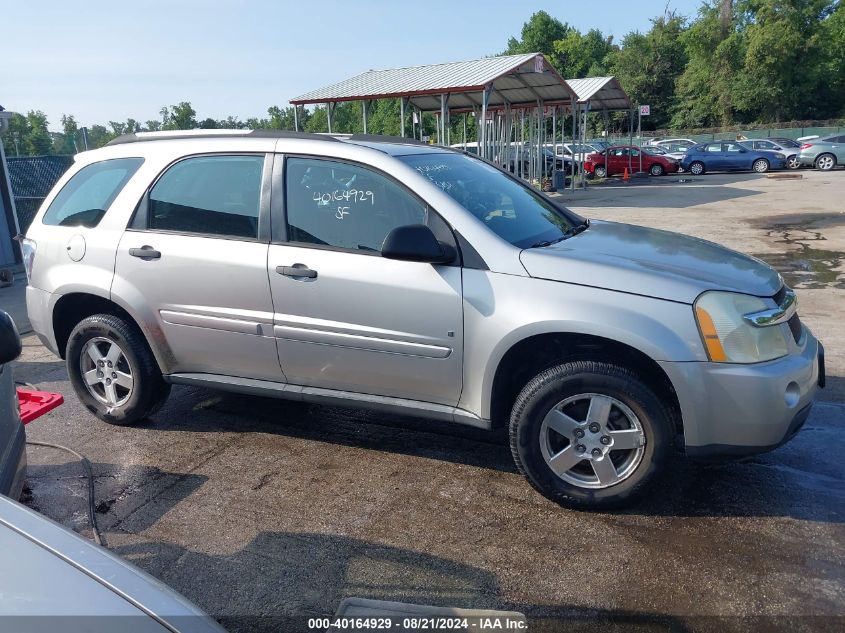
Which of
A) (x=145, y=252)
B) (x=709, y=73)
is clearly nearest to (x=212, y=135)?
(x=145, y=252)

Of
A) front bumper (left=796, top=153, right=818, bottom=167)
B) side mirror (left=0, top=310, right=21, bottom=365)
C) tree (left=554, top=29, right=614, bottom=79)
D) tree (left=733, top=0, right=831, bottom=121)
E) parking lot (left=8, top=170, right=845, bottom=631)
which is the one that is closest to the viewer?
side mirror (left=0, top=310, right=21, bottom=365)

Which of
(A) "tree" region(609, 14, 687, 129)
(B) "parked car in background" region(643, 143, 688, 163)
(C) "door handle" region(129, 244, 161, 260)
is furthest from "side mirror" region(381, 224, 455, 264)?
(A) "tree" region(609, 14, 687, 129)

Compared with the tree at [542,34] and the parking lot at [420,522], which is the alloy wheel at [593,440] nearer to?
the parking lot at [420,522]

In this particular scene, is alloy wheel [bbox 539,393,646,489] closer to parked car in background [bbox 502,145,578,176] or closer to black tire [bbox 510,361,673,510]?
black tire [bbox 510,361,673,510]

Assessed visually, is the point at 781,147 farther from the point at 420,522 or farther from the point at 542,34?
the point at 542,34

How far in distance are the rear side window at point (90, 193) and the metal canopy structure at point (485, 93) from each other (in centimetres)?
1469

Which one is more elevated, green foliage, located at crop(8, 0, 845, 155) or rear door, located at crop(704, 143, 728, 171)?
green foliage, located at crop(8, 0, 845, 155)

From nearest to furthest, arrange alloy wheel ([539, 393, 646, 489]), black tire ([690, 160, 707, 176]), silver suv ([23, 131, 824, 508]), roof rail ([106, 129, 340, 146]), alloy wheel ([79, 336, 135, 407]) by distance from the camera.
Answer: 1. silver suv ([23, 131, 824, 508])
2. alloy wheel ([539, 393, 646, 489])
3. roof rail ([106, 129, 340, 146])
4. alloy wheel ([79, 336, 135, 407])
5. black tire ([690, 160, 707, 176])

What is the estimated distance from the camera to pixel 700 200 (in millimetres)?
19812

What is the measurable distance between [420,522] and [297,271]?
1.50 m

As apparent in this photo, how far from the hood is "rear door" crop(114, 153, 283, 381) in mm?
1595

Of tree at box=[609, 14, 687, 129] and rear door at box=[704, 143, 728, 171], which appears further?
tree at box=[609, 14, 687, 129]

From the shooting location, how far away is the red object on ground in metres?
3.79

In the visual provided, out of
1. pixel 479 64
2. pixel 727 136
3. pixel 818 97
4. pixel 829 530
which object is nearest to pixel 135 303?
pixel 829 530
